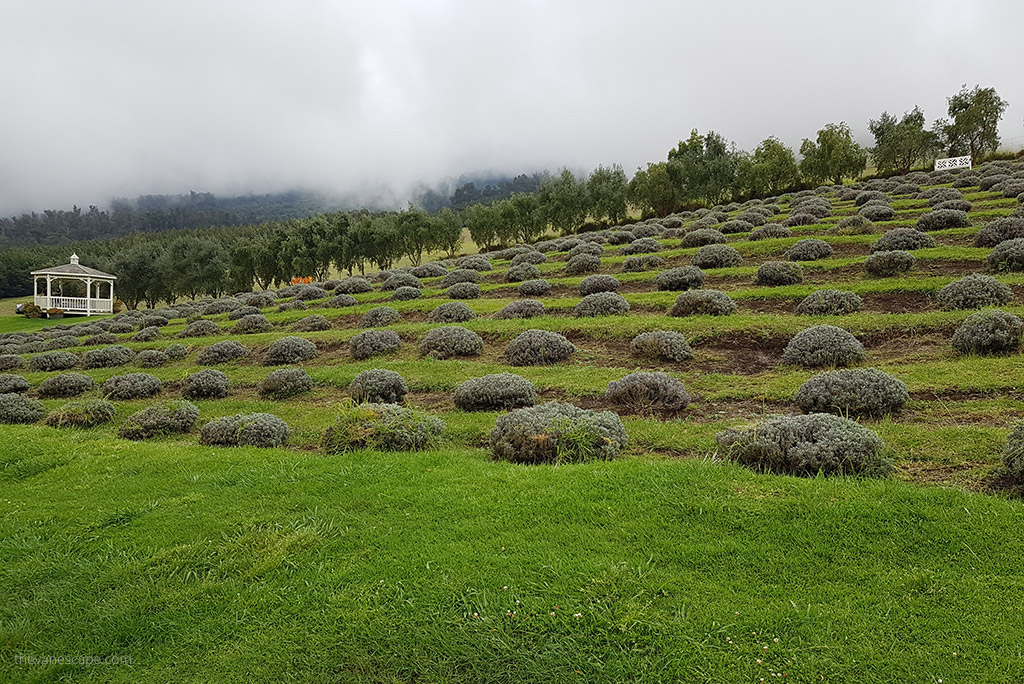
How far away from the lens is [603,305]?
59.4 feet

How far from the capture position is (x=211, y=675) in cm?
400

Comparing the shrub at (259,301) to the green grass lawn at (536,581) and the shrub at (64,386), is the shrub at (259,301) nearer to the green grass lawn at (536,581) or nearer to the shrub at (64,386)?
the shrub at (64,386)

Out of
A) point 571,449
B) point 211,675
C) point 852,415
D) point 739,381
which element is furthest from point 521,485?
point 739,381

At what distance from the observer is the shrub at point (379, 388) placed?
12.6 meters

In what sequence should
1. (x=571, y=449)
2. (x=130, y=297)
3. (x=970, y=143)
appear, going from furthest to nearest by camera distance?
1. (x=130, y=297)
2. (x=970, y=143)
3. (x=571, y=449)

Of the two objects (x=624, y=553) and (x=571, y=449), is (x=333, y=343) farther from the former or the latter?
(x=624, y=553)

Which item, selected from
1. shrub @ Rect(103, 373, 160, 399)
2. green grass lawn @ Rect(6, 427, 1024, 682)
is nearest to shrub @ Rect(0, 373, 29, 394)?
shrub @ Rect(103, 373, 160, 399)

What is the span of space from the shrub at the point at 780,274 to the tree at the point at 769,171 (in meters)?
44.8

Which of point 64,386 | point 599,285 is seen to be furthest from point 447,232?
point 64,386

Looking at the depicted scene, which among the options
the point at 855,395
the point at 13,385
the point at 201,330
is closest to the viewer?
the point at 855,395

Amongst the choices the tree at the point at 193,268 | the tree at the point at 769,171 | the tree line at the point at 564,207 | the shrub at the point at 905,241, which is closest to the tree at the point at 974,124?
the tree line at the point at 564,207

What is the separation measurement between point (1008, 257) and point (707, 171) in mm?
51859

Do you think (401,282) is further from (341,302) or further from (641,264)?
(641,264)

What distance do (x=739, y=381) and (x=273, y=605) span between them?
31.5 feet
